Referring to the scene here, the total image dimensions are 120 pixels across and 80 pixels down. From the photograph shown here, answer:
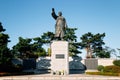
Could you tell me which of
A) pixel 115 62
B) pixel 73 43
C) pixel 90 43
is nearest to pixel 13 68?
pixel 115 62

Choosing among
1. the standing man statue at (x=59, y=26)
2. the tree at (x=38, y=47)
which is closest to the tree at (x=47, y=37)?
the tree at (x=38, y=47)

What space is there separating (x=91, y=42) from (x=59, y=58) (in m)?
24.9

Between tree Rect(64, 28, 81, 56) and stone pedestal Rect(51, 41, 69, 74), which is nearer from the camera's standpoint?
stone pedestal Rect(51, 41, 69, 74)

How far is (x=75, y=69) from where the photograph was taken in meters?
35.1

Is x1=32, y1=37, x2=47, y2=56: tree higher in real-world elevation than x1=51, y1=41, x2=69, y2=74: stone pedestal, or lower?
higher

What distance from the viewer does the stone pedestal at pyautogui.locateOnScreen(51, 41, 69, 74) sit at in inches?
852

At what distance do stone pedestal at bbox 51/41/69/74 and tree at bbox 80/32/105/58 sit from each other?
2319 centimetres

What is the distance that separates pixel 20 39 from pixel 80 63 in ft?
38.2

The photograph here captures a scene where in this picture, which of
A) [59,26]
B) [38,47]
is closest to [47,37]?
[38,47]

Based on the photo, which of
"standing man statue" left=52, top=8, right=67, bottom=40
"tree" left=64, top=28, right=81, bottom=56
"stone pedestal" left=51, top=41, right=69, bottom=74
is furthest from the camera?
"tree" left=64, top=28, right=81, bottom=56

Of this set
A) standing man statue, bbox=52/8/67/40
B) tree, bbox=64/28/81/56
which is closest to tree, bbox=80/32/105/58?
tree, bbox=64/28/81/56

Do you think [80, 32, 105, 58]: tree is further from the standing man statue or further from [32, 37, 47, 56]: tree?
the standing man statue

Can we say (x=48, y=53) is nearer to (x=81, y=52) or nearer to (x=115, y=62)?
(x=81, y=52)

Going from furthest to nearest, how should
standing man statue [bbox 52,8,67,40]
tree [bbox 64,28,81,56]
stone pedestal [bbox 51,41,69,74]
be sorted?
1. tree [bbox 64,28,81,56]
2. standing man statue [bbox 52,8,67,40]
3. stone pedestal [bbox 51,41,69,74]
